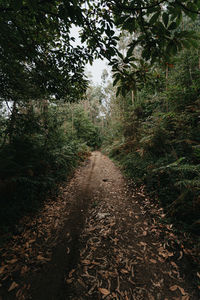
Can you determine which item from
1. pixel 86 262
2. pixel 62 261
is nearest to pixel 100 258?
pixel 86 262

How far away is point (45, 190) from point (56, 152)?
2.07 meters

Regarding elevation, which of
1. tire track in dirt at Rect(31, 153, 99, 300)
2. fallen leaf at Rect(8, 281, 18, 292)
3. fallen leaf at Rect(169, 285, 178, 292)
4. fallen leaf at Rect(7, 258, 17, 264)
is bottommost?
fallen leaf at Rect(169, 285, 178, 292)

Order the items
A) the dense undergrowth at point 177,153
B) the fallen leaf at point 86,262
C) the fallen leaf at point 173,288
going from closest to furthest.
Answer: the fallen leaf at point 173,288
the fallen leaf at point 86,262
the dense undergrowth at point 177,153

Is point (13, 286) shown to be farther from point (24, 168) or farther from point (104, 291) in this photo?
point (24, 168)

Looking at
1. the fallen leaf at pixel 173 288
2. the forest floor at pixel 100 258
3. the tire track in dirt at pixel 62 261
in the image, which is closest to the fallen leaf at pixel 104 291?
the forest floor at pixel 100 258

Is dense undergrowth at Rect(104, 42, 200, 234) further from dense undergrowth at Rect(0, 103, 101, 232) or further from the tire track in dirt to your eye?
dense undergrowth at Rect(0, 103, 101, 232)

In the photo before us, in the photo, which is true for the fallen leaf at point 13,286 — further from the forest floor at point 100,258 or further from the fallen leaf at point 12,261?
the fallen leaf at point 12,261

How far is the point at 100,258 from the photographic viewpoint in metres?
2.22

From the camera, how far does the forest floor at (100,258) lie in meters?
1.75

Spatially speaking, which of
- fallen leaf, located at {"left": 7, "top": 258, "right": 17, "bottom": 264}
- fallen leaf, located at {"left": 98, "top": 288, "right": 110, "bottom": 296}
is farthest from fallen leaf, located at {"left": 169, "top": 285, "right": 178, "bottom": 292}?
fallen leaf, located at {"left": 7, "top": 258, "right": 17, "bottom": 264}

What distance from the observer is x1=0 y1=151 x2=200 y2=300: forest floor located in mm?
1751

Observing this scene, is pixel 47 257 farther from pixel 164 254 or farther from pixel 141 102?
pixel 141 102

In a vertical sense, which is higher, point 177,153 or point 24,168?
point 24,168

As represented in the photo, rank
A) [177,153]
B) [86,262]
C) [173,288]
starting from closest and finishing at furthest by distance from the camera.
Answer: [173,288] → [86,262] → [177,153]
